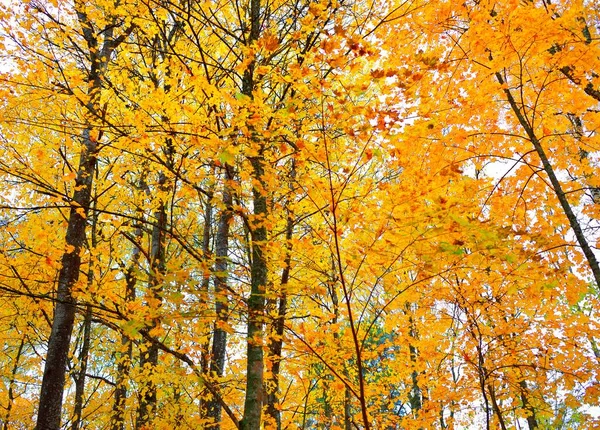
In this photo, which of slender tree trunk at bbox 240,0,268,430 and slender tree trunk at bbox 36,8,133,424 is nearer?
slender tree trunk at bbox 240,0,268,430

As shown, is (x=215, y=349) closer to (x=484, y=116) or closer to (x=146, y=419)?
(x=146, y=419)

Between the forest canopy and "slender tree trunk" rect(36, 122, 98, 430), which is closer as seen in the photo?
A: the forest canopy

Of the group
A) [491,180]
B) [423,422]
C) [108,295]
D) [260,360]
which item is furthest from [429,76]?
[423,422]

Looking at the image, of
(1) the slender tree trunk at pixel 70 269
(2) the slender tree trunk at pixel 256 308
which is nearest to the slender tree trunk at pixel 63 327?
(1) the slender tree trunk at pixel 70 269

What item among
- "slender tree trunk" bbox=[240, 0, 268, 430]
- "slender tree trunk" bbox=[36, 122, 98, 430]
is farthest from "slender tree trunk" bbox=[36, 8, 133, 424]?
"slender tree trunk" bbox=[240, 0, 268, 430]

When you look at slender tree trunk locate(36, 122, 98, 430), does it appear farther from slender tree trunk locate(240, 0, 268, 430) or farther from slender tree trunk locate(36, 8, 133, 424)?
slender tree trunk locate(240, 0, 268, 430)

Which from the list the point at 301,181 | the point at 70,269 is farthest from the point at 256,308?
the point at 70,269

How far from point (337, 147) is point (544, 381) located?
474 centimetres

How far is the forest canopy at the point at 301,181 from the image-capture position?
9.46 feet

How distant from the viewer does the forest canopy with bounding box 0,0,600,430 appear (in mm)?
2883

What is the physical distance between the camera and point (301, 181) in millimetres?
3256

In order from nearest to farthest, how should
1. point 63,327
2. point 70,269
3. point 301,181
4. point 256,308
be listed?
1. point 256,308
2. point 301,181
3. point 63,327
4. point 70,269

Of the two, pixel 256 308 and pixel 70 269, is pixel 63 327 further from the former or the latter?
pixel 256 308

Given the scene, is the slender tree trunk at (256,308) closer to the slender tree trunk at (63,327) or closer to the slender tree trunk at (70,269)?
the slender tree trunk at (70,269)
